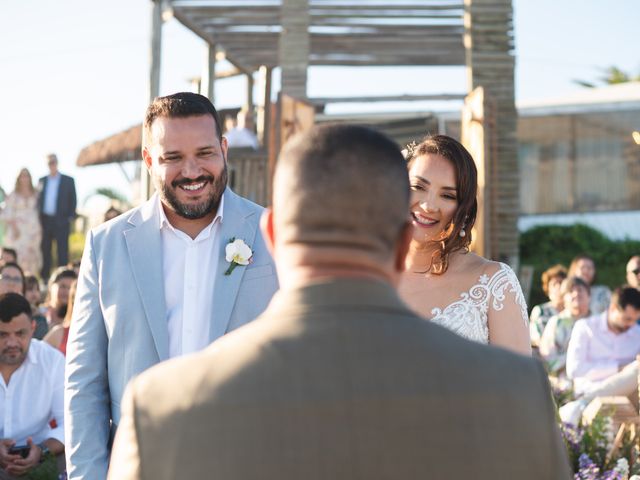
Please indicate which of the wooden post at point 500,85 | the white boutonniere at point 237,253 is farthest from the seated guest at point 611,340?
the white boutonniere at point 237,253

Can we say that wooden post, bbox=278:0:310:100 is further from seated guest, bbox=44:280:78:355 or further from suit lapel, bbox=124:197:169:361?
suit lapel, bbox=124:197:169:361

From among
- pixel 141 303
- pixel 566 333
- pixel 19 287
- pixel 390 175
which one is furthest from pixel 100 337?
pixel 566 333

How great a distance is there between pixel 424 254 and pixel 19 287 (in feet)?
19.5

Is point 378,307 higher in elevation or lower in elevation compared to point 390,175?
lower

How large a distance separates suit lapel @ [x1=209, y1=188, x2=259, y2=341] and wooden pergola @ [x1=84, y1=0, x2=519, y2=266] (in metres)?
8.45

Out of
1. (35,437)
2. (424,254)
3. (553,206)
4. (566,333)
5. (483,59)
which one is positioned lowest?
(35,437)

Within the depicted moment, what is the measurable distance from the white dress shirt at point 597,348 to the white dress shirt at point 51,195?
1005cm

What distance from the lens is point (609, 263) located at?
1786 centimetres

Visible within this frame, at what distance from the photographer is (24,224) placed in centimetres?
1634

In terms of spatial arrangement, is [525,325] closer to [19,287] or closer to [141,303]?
Result: [141,303]

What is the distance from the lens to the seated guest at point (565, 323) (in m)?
10.1

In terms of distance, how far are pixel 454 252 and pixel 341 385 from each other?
9.50 feet

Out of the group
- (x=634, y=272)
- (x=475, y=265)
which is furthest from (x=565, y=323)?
(x=475, y=265)

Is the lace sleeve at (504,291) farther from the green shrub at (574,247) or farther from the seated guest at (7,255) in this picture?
the green shrub at (574,247)
